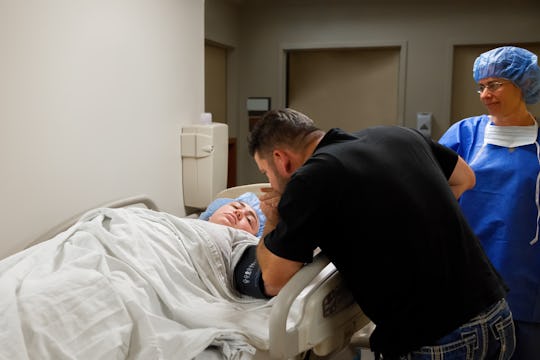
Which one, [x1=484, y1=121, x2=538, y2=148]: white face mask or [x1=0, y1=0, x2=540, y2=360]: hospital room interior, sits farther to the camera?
[x1=484, y1=121, x2=538, y2=148]: white face mask

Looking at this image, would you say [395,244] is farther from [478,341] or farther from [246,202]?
[246,202]

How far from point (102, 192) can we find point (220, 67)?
2.96m

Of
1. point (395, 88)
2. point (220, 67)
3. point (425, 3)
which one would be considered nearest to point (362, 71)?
point (395, 88)

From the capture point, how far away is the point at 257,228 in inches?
108

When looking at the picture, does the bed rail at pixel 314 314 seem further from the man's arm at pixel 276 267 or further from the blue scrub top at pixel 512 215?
the blue scrub top at pixel 512 215

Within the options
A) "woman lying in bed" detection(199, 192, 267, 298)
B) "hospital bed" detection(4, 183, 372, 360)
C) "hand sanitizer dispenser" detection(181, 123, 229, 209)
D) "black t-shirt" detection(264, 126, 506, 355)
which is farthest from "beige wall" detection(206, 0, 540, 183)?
"black t-shirt" detection(264, 126, 506, 355)

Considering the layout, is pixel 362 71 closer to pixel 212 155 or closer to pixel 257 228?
pixel 212 155

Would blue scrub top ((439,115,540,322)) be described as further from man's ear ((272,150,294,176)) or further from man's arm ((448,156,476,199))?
man's ear ((272,150,294,176))

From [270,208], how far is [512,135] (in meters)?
1.17

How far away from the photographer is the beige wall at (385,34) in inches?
183

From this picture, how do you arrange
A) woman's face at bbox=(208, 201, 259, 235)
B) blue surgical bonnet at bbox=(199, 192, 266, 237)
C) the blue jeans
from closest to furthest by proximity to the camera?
the blue jeans
woman's face at bbox=(208, 201, 259, 235)
blue surgical bonnet at bbox=(199, 192, 266, 237)

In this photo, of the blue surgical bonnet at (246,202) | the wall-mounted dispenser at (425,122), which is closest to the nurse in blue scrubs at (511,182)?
the blue surgical bonnet at (246,202)

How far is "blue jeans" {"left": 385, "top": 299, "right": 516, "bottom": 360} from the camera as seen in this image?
4.65 feet

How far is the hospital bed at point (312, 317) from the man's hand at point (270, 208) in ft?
0.52
